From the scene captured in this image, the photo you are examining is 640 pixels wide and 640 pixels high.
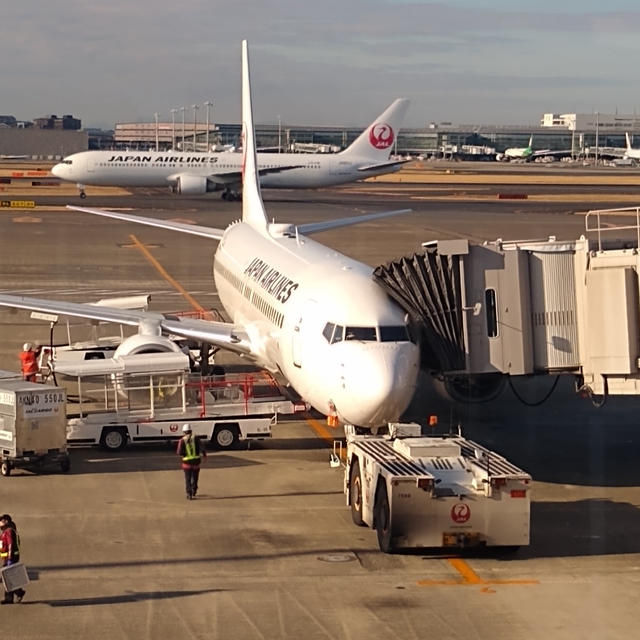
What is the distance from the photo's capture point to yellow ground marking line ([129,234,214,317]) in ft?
168

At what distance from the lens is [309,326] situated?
→ 25844 millimetres

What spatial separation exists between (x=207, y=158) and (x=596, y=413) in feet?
266

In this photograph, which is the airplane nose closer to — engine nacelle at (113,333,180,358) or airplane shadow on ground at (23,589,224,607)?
airplane shadow on ground at (23,589,224,607)

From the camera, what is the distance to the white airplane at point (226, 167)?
109188mm

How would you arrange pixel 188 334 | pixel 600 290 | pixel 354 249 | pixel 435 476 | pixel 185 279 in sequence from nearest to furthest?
pixel 435 476 → pixel 600 290 → pixel 188 334 → pixel 185 279 → pixel 354 249

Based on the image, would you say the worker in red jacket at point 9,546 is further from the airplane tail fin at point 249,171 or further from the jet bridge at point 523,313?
the airplane tail fin at point 249,171

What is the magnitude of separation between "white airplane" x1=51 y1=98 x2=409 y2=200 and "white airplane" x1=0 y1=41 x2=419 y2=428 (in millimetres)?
70700

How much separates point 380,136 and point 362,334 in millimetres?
92178

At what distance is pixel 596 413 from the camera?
33688mm

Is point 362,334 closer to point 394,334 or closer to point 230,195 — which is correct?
point 394,334

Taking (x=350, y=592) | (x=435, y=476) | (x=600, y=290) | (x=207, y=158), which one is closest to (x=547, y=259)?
(x=600, y=290)

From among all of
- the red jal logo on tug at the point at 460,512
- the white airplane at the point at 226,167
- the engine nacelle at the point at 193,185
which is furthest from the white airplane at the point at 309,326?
the white airplane at the point at 226,167

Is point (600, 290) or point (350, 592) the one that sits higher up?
point (600, 290)

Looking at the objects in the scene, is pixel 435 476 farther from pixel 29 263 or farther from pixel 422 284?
pixel 29 263
